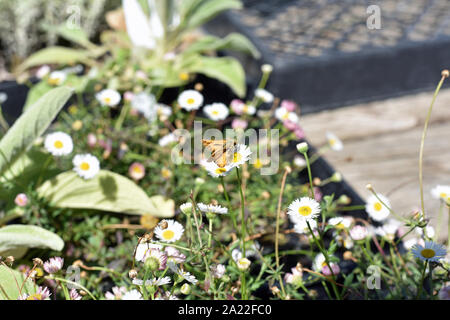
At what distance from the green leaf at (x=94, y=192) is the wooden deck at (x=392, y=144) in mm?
537

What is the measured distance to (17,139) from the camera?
74 centimetres

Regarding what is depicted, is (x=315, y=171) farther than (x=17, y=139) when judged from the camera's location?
Yes

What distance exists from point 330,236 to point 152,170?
0.41 metres

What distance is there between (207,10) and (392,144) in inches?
28.3

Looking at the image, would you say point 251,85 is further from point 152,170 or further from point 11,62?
point 11,62

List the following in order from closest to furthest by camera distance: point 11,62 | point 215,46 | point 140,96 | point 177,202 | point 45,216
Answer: point 45,216 < point 177,202 < point 140,96 < point 215,46 < point 11,62

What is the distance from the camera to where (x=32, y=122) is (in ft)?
2.40

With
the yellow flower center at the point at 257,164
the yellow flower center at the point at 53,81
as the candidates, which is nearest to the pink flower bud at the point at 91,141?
the yellow flower center at the point at 53,81

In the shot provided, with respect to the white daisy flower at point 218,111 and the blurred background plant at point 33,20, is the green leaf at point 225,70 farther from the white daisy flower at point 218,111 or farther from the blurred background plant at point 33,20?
the blurred background plant at point 33,20

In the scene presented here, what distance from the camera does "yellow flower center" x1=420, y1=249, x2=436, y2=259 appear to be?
562mm

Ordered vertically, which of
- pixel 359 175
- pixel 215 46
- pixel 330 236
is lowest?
pixel 330 236

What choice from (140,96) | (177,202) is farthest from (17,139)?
(140,96)

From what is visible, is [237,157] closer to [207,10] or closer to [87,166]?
[87,166]

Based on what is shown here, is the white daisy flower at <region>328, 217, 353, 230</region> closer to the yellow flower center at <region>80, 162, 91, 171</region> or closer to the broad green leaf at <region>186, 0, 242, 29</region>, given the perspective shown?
the yellow flower center at <region>80, 162, 91, 171</region>
